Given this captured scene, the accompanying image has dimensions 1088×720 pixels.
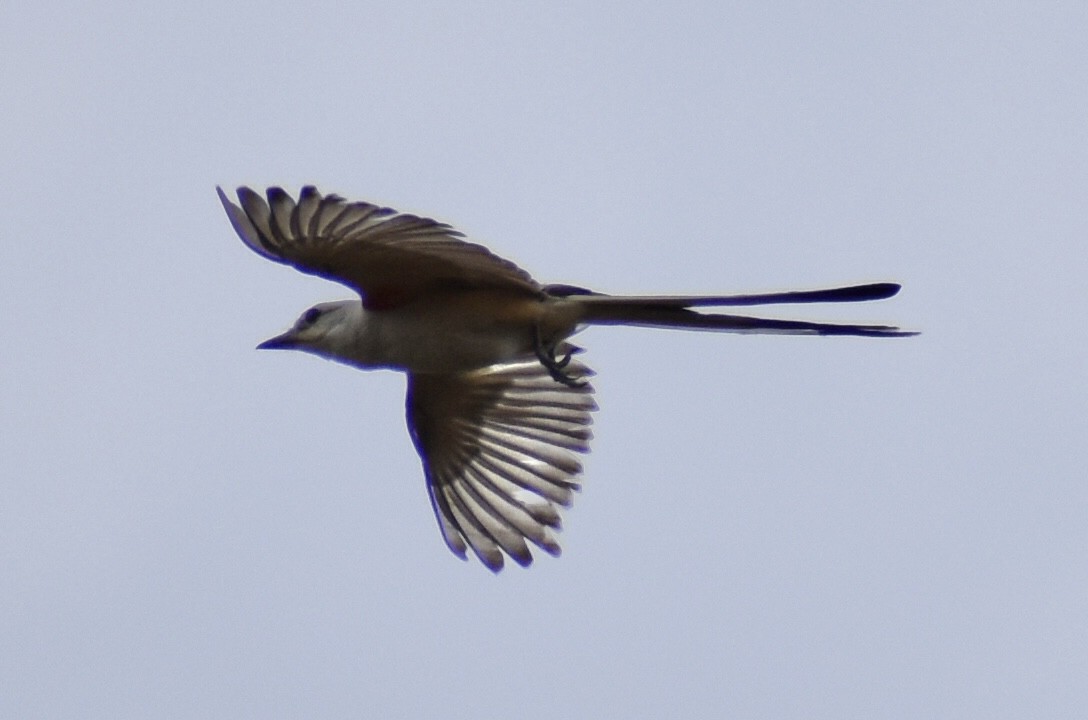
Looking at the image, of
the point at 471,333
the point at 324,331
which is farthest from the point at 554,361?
the point at 324,331

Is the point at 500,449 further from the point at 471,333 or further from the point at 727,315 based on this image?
the point at 727,315

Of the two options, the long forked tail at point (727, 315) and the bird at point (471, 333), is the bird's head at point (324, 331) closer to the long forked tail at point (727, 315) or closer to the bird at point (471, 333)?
the bird at point (471, 333)

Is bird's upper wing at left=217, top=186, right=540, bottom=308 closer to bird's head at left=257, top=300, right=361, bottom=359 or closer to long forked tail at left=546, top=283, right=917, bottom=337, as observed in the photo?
bird's head at left=257, top=300, right=361, bottom=359

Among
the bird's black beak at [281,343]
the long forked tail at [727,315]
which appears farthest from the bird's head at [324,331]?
the long forked tail at [727,315]

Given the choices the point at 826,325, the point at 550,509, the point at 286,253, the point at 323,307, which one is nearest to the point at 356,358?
the point at 323,307

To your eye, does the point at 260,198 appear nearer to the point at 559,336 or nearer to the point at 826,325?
the point at 559,336

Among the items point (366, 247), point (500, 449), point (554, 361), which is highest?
point (366, 247)
